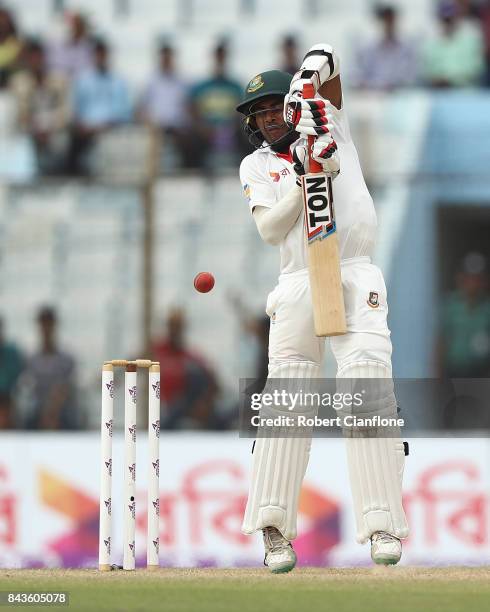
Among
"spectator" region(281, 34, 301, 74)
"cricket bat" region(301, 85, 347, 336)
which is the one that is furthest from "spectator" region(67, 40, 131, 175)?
"cricket bat" region(301, 85, 347, 336)

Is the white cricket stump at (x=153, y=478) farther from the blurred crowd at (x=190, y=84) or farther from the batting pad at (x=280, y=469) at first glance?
the blurred crowd at (x=190, y=84)

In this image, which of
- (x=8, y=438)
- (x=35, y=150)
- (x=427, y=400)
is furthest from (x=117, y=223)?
(x=427, y=400)

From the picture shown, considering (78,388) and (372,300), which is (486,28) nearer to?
(78,388)

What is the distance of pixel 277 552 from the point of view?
501cm

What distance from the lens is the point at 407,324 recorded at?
31.8ft

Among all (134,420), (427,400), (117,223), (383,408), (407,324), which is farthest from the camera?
(117,223)

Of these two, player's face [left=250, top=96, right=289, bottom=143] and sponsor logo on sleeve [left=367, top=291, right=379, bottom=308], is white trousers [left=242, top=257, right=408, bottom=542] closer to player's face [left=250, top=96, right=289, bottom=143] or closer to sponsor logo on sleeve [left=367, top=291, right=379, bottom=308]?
sponsor logo on sleeve [left=367, top=291, right=379, bottom=308]

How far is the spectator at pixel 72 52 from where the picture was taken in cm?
1165

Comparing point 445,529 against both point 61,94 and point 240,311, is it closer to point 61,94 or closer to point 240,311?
point 240,311

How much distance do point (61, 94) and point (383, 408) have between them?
22.3ft

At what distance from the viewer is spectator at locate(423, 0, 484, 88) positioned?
11.0 metres

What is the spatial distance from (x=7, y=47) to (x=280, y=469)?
760cm

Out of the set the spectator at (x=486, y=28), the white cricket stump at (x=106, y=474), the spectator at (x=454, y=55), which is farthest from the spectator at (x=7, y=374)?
the white cricket stump at (x=106, y=474)

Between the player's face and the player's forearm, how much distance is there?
29cm
